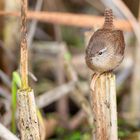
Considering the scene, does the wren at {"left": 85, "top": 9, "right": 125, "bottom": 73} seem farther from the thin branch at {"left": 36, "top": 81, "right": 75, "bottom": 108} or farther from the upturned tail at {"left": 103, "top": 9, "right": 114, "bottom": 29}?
the thin branch at {"left": 36, "top": 81, "right": 75, "bottom": 108}

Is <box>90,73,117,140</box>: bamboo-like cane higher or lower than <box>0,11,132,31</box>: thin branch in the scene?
lower

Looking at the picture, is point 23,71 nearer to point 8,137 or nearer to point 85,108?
→ point 8,137

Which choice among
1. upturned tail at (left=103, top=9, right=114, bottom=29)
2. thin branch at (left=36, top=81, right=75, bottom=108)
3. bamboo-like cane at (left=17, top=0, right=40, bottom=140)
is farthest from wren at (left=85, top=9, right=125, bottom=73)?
thin branch at (left=36, top=81, right=75, bottom=108)

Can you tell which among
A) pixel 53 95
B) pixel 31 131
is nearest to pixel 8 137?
pixel 31 131

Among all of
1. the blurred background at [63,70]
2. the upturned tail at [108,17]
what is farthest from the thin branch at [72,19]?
the upturned tail at [108,17]

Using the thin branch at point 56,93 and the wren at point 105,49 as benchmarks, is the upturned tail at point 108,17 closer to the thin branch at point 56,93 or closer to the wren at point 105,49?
the wren at point 105,49

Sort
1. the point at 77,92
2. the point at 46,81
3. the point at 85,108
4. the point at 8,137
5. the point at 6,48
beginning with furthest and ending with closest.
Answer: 1. the point at 46,81
2. the point at 6,48
3. the point at 77,92
4. the point at 85,108
5. the point at 8,137

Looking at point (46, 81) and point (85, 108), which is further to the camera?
point (46, 81)

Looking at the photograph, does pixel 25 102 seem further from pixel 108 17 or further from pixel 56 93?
pixel 56 93

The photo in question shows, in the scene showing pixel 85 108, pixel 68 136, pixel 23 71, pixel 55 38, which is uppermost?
pixel 55 38
